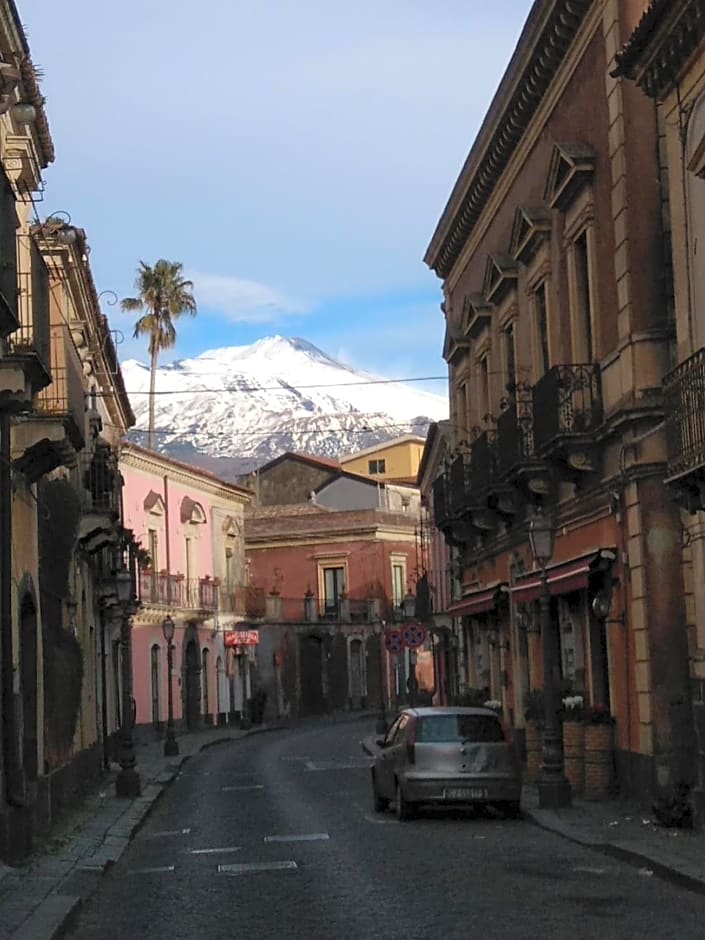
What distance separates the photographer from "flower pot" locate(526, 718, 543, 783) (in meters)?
24.1

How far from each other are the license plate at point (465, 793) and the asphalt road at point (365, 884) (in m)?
0.37

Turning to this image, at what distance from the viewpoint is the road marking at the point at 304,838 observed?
1850 cm

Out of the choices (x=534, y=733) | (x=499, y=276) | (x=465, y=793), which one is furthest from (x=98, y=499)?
(x=465, y=793)

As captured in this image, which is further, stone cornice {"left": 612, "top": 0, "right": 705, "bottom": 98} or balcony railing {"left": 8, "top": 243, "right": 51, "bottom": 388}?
balcony railing {"left": 8, "top": 243, "right": 51, "bottom": 388}

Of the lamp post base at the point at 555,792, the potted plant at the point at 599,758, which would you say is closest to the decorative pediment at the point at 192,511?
the potted plant at the point at 599,758

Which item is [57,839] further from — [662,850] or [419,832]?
[662,850]

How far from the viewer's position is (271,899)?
1339 centimetres

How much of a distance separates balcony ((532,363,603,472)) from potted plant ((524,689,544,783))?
15.0 feet

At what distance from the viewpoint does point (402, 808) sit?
66.3 feet

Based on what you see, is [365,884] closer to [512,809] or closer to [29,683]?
[512,809]

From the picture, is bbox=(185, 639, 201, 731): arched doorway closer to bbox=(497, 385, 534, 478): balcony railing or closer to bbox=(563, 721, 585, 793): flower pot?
bbox=(497, 385, 534, 478): balcony railing

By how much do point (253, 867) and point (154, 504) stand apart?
38861mm

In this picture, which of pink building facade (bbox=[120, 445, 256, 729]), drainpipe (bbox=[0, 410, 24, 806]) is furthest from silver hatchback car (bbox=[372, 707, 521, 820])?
pink building facade (bbox=[120, 445, 256, 729])

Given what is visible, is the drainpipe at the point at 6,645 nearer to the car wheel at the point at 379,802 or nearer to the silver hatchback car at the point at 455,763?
the silver hatchback car at the point at 455,763
